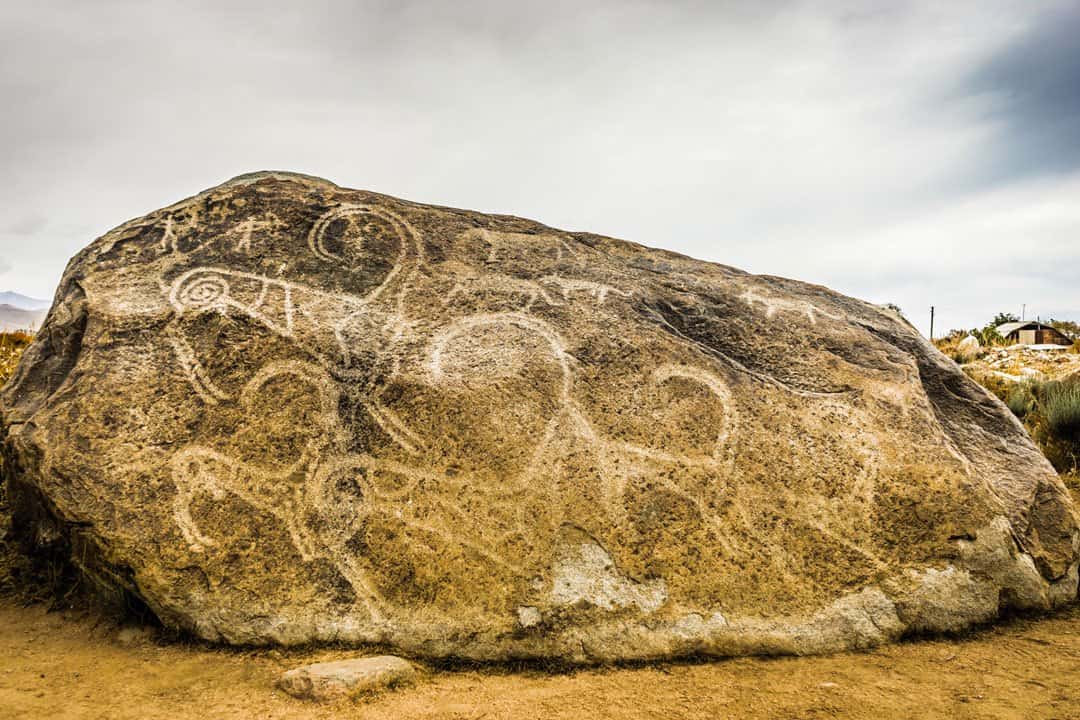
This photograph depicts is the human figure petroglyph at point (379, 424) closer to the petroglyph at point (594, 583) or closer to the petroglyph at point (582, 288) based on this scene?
the petroglyph at point (582, 288)

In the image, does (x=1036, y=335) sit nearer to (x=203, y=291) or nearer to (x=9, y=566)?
(x=203, y=291)

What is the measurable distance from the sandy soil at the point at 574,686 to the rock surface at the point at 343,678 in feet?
0.11

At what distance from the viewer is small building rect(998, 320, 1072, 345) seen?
46.3 feet

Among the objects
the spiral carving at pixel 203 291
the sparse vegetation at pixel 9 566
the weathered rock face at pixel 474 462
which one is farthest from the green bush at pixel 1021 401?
the sparse vegetation at pixel 9 566

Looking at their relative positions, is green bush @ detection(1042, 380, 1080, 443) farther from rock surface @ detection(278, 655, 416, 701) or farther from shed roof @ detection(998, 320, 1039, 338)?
shed roof @ detection(998, 320, 1039, 338)

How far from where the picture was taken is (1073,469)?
494 cm

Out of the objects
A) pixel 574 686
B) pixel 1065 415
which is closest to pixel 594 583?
pixel 574 686

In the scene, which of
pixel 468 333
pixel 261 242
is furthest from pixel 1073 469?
pixel 261 242

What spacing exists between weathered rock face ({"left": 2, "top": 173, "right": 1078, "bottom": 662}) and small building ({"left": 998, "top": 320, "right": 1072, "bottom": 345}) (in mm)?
13679

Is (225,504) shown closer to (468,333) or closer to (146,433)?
(146,433)

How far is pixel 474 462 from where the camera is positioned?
103 inches

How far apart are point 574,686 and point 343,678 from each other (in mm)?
729

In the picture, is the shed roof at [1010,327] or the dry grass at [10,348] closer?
the dry grass at [10,348]

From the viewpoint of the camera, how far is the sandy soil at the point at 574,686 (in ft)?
6.74
